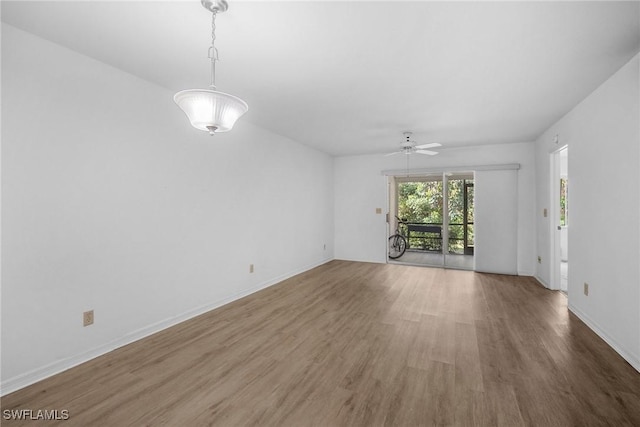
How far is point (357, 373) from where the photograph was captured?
2.20 m

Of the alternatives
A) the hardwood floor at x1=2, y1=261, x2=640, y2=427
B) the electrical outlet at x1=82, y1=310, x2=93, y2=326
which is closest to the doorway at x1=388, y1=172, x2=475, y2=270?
the hardwood floor at x1=2, y1=261, x2=640, y2=427

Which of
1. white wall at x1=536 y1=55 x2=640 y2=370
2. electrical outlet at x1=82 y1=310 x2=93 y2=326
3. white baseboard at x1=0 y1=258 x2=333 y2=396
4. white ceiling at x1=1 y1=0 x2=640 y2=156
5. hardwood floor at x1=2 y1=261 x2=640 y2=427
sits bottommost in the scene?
hardwood floor at x1=2 y1=261 x2=640 y2=427

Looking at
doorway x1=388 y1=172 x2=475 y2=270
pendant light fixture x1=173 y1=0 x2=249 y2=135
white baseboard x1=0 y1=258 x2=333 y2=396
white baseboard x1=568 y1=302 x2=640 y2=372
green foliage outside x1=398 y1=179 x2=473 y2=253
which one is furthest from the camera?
green foliage outside x1=398 y1=179 x2=473 y2=253

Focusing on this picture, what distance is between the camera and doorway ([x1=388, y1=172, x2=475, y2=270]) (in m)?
6.81

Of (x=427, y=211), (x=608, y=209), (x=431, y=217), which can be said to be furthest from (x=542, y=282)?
Result: (x=427, y=211)

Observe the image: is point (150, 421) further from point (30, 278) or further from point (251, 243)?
point (251, 243)

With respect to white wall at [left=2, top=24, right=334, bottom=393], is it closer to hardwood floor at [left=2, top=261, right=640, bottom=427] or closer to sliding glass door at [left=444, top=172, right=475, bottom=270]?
hardwood floor at [left=2, top=261, right=640, bottom=427]

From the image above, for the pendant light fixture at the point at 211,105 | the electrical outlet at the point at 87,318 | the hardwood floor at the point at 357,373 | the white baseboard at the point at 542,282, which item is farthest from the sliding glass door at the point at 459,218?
the electrical outlet at the point at 87,318

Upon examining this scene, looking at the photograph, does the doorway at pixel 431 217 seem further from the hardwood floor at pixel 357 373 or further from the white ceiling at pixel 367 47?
the hardwood floor at pixel 357 373

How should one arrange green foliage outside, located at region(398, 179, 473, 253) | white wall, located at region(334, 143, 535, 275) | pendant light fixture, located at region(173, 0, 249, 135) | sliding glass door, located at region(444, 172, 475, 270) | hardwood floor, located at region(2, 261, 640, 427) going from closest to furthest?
pendant light fixture, located at region(173, 0, 249, 135) → hardwood floor, located at region(2, 261, 640, 427) → white wall, located at region(334, 143, 535, 275) → sliding glass door, located at region(444, 172, 475, 270) → green foliage outside, located at region(398, 179, 473, 253)

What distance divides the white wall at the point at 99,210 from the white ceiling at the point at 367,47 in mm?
330

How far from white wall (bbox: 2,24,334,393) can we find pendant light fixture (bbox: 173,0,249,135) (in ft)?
4.42

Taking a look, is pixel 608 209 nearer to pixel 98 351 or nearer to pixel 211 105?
pixel 211 105

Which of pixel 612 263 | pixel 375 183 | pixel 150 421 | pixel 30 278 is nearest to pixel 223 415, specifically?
pixel 150 421
